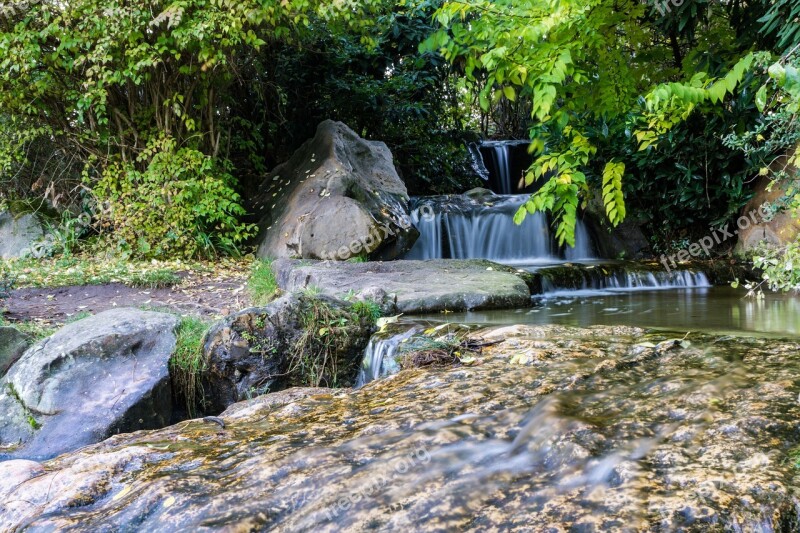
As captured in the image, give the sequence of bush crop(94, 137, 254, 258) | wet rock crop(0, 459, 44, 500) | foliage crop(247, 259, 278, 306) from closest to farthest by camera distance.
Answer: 1. wet rock crop(0, 459, 44, 500)
2. foliage crop(247, 259, 278, 306)
3. bush crop(94, 137, 254, 258)

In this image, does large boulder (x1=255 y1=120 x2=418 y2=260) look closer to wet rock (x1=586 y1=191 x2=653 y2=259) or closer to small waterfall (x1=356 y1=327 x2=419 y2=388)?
wet rock (x1=586 y1=191 x2=653 y2=259)

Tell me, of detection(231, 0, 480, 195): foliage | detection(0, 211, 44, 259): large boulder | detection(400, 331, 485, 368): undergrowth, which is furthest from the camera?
detection(231, 0, 480, 195): foliage

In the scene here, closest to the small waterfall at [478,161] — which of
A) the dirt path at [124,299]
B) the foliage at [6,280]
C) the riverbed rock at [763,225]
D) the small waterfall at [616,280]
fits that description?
the riverbed rock at [763,225]

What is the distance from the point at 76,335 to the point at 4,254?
257 inches

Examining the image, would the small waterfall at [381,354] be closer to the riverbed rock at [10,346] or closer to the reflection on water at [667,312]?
the reflection on water at [667,312]

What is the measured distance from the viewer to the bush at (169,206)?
945cm

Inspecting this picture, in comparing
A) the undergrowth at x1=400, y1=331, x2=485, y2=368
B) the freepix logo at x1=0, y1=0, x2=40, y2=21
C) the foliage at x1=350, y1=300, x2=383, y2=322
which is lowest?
the undergrowth at x1=400, y1=331, x2=485, y2=368

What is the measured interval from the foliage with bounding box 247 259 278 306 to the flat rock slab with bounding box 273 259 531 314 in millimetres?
110

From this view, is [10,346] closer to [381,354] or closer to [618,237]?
[381,354]

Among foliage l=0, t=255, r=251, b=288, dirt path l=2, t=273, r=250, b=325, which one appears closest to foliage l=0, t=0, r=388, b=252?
foliage l=0, t=255, r=251, b=288

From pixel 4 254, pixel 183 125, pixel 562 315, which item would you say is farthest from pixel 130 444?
pixel 4 254

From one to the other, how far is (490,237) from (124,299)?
16.7 ft

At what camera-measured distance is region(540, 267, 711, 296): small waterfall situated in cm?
759

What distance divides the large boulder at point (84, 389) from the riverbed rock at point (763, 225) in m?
6.82
